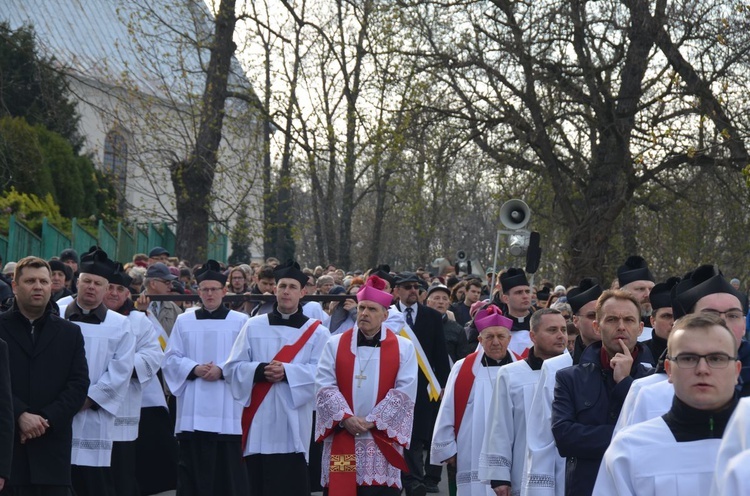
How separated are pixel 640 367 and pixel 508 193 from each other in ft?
59.8

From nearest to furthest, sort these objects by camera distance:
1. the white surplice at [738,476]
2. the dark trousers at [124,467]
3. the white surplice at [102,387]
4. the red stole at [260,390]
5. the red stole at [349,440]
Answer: the white surplice at [738,476], the red stole at [349,440], the white surplice at [102,387], the dark trousers at [124,467], the red stole at [260,390]

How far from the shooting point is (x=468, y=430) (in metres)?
9.20

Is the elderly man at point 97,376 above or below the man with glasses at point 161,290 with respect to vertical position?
below

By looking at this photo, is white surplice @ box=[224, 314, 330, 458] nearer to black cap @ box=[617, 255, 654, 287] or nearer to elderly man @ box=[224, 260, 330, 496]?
elderly man @ box=[224, 260, 330, 496]

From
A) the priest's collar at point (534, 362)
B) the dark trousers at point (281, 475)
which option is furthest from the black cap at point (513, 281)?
the priest's collar at point (534, 362)

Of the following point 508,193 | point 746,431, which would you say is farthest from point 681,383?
point 508,193

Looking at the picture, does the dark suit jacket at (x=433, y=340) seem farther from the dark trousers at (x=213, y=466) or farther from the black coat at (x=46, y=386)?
the black coat at (x=46, y=386)

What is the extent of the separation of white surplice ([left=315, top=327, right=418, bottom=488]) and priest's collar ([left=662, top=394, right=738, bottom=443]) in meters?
5.06

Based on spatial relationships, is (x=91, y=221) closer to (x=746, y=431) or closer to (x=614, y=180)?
(x=614, y=180)

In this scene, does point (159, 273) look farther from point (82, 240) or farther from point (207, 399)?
point (82, 240)

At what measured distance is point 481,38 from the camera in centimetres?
2100

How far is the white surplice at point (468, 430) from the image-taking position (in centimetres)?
903

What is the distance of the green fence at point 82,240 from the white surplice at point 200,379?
10580 mm

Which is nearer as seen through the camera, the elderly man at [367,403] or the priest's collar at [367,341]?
the elderly man at [367,403]
